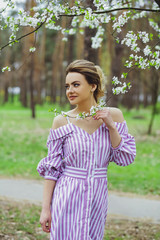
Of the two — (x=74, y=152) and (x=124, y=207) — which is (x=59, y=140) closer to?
(x=74, y=152)

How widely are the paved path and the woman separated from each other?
3.57 meters

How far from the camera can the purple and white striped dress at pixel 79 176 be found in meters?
2.34

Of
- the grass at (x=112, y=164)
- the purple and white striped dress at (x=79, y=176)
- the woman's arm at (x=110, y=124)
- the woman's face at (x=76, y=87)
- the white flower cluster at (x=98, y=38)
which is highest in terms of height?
the white flower cluster at (x=98, y=38)

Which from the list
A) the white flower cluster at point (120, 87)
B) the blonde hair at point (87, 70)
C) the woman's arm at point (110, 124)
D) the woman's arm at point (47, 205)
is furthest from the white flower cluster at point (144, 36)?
the woman's arm at point (47, 205)

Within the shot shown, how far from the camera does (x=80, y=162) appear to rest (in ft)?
7.84

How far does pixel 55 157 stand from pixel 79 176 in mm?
209

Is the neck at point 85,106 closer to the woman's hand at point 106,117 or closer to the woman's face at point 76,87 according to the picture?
the woman's face at point 76,87

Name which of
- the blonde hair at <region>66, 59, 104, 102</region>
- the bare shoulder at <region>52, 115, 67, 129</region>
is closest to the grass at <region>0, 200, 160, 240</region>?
the bare shoulder at <region>52, 115, 67, 129</region>

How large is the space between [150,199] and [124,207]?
3.18ft

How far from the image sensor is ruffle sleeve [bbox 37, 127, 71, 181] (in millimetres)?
2422

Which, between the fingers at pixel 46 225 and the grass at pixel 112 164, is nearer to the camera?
the fingers at pixel 46 225

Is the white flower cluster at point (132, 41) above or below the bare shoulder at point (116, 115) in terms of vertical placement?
above

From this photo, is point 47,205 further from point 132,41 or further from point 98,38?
point 98,38

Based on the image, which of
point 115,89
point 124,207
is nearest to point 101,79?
point 115,89
